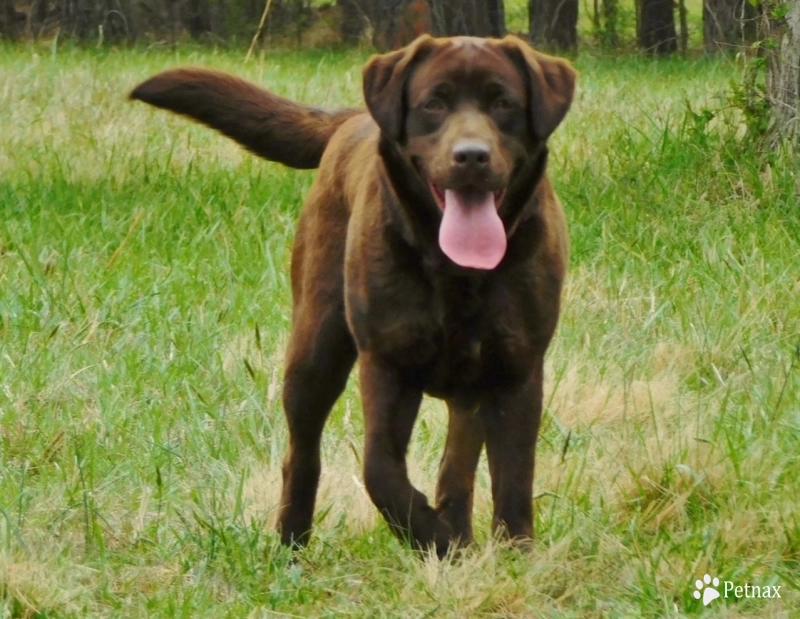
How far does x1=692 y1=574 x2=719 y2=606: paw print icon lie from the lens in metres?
3.09

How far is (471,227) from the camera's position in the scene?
3.30 meters

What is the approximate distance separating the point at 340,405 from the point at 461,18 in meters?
11.7

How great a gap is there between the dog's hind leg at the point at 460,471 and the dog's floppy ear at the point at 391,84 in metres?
0.67

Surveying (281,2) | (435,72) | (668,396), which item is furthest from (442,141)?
(281,2)

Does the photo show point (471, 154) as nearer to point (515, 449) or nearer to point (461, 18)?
point (515, 449)

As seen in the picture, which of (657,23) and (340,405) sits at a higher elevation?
(340,405)

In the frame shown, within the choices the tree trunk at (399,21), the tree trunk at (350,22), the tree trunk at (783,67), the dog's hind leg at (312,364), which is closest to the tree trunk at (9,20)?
the tree trunk at (350,22)

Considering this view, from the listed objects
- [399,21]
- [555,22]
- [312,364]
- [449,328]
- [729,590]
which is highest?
[449,328]

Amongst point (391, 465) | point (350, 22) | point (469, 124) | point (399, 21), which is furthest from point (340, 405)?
point (350, 22)

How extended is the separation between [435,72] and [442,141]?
0.21m

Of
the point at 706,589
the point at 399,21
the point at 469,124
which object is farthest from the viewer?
the point at 399,21

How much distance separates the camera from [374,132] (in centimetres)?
386

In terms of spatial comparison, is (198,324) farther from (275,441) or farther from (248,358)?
(275,441)

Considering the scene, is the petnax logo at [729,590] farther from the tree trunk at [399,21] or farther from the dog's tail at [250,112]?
the tree trunk at [399,21]
